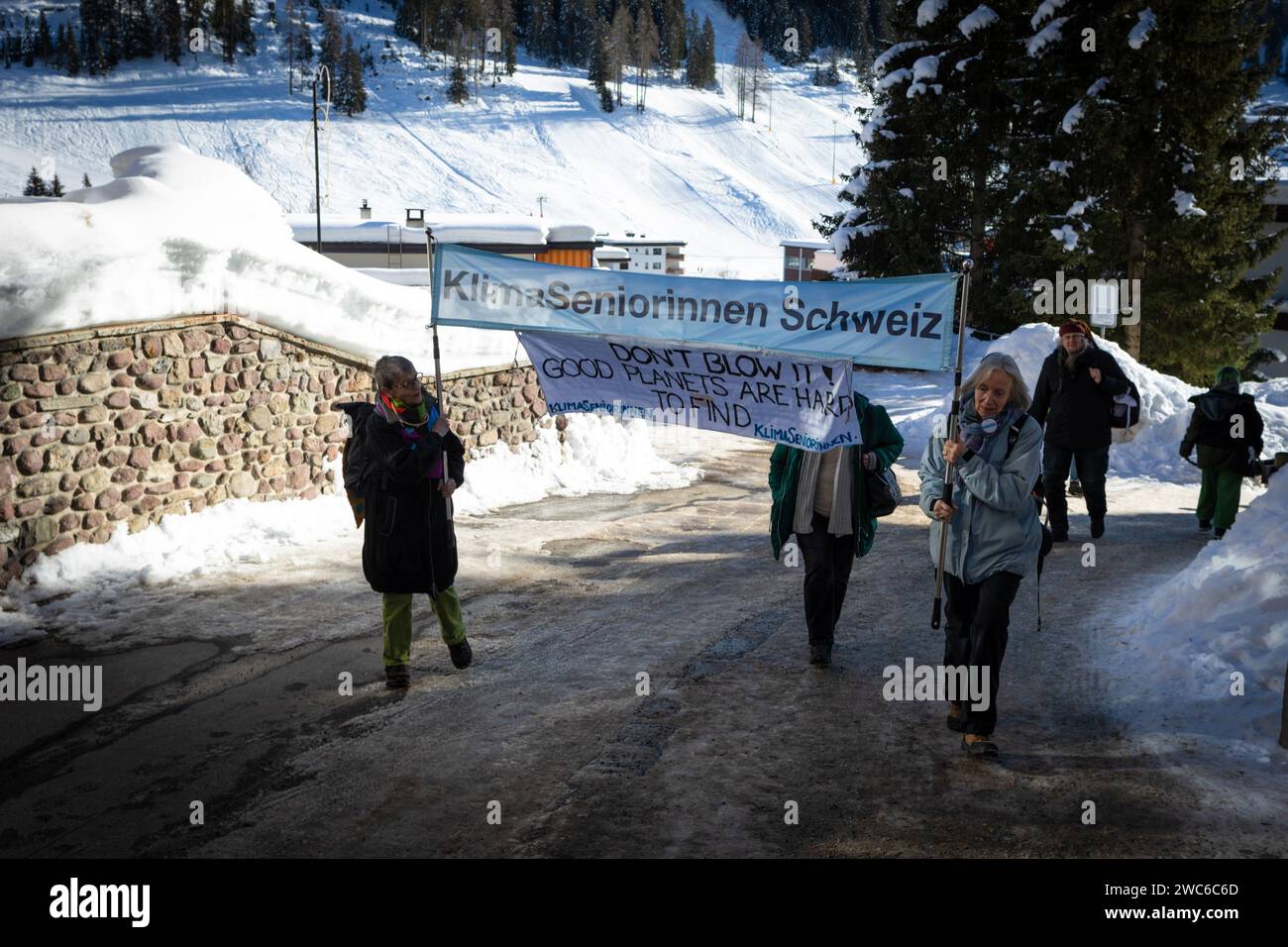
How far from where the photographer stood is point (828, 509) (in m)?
6.45

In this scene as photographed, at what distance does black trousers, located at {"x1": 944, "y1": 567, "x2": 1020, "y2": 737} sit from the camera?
5.11 metres

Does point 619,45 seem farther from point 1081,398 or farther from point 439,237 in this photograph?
point 1081,398

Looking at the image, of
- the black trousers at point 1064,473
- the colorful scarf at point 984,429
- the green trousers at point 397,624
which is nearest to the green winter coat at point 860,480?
the colorful scarf at point 984,429

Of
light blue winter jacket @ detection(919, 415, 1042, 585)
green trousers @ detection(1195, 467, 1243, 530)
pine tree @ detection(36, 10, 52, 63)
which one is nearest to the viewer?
light blue winter jacket @ detection(919, 415, 1042, 585)

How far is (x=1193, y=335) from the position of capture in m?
25.6

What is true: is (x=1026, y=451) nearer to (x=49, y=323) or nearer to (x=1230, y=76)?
(x=49, y=323)

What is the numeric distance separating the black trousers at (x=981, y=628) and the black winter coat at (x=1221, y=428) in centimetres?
584

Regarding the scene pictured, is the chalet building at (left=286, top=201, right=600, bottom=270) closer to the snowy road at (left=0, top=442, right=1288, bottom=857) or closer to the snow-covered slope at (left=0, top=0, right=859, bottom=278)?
the snowy road at (left=0, top=442, right=1288, bottom=857)

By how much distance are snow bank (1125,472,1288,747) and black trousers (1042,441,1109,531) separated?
2383mm

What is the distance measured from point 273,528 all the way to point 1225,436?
852 cm

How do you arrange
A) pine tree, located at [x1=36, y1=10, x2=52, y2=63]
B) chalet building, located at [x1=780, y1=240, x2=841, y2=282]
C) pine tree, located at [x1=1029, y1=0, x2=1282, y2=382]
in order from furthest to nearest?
1. pine tree, located at [x1=36, y1=10, x2=52, y2=63]
2. chalet building, located at [x1=780, y1=240, x2=841, y2=282]
3. pine tree, located at [x1=1029, y1=0, x2=1282, y2=382]

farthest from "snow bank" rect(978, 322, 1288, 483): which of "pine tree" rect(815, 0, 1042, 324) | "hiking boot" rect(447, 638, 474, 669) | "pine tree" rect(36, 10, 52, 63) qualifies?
"pine tree" rect(36, 10, 52, 63)

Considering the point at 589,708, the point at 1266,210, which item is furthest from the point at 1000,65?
the point at 589,708

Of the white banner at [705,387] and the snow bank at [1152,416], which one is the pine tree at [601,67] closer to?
the snow bank at [1152,416]
